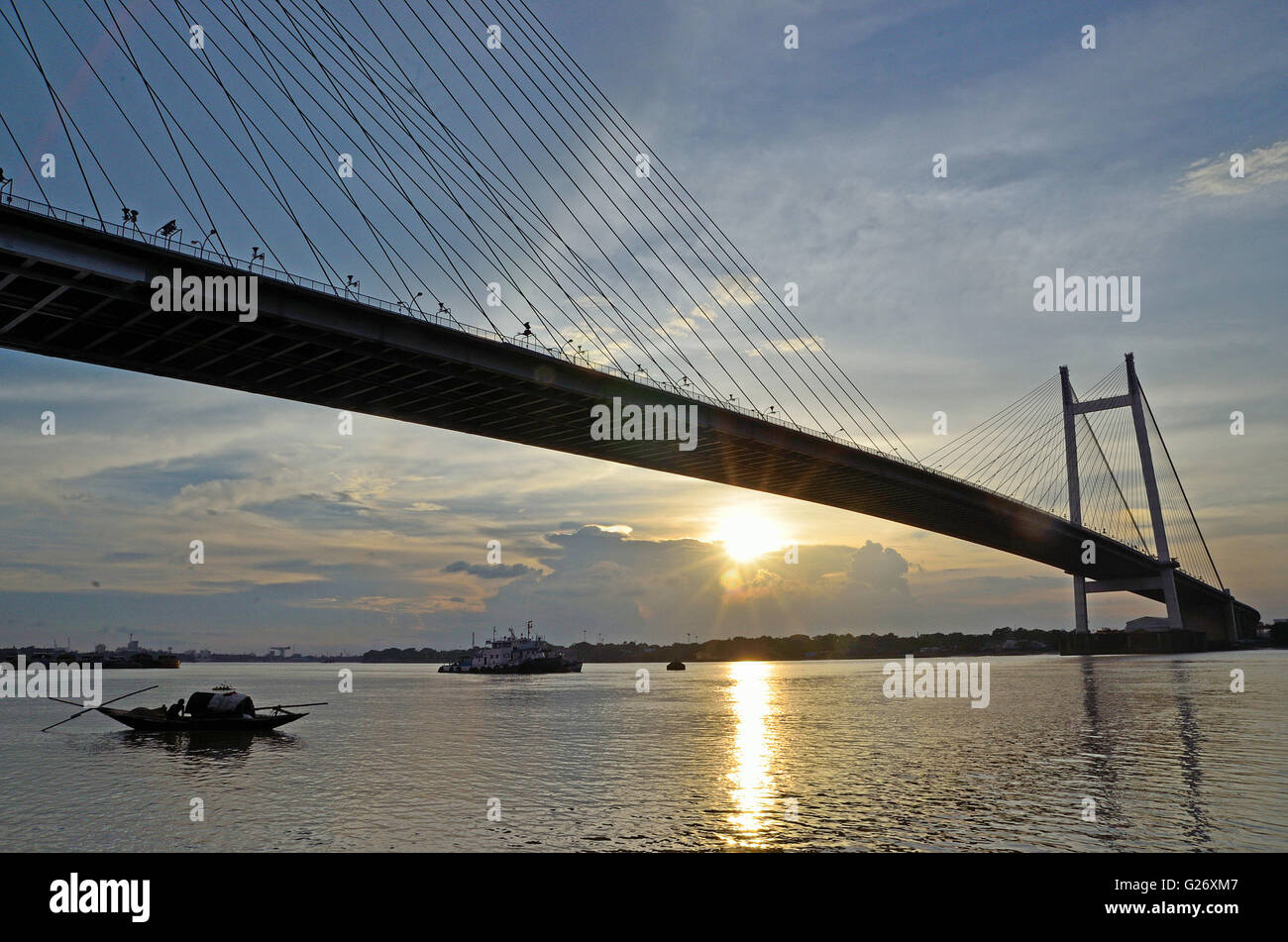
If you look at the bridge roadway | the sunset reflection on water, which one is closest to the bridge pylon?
the bridge roadway

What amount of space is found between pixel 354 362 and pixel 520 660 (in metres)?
113

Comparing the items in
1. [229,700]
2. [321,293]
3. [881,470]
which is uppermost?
[321,293]

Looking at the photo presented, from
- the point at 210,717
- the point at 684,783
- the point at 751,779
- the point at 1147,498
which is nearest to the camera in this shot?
the point at 684,783

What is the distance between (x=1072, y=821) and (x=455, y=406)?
122 feet

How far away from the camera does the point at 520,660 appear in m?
147

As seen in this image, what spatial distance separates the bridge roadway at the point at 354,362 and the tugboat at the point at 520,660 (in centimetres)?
8278

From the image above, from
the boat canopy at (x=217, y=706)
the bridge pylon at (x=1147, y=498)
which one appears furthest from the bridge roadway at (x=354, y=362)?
the bridge pylon at (x=1147, y=498)

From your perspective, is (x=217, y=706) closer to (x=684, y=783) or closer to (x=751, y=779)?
(x=684, y=783)

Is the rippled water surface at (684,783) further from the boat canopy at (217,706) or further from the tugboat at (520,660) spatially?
the tugboat at (520,660)

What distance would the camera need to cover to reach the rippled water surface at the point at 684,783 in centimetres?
1934

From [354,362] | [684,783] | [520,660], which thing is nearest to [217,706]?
[354,362]
